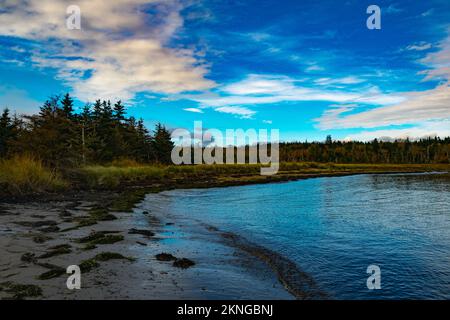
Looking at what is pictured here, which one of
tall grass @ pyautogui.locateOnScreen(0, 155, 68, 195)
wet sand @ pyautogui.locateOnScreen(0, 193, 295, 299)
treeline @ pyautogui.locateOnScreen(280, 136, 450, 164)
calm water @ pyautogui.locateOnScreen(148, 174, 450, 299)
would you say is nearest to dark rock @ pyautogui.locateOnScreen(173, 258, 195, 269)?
wet sand @ pyautogui.locateOnScreen(0, 193, 295, 299)

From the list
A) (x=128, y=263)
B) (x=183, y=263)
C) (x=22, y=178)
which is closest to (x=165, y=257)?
(x=183, y=263)

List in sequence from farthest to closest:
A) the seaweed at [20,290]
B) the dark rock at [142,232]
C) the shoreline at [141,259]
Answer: the dark rock at [142,232] → the shoreline at [141,259] → the seaweed at [20,290]

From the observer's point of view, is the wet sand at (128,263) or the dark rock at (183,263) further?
the dark rock at (183,263)

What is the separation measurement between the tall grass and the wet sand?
6.54 m

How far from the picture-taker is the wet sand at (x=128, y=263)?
691 cm

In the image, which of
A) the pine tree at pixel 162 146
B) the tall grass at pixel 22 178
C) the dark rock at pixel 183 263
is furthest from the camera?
the pine tree at pixel 162 146

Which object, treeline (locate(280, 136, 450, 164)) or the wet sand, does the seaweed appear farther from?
treeline (locate(280, 136, 450, 164))

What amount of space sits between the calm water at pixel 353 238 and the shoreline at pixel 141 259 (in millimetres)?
1026

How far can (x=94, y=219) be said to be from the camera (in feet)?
49.6

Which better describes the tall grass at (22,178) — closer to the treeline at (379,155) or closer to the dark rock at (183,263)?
the dark rock at (183,263)

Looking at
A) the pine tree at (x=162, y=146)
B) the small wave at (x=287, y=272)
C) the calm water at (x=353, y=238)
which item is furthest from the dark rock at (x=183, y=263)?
the pine tree at (x=162, y=146)

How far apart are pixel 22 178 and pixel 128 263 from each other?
16.3 meters
